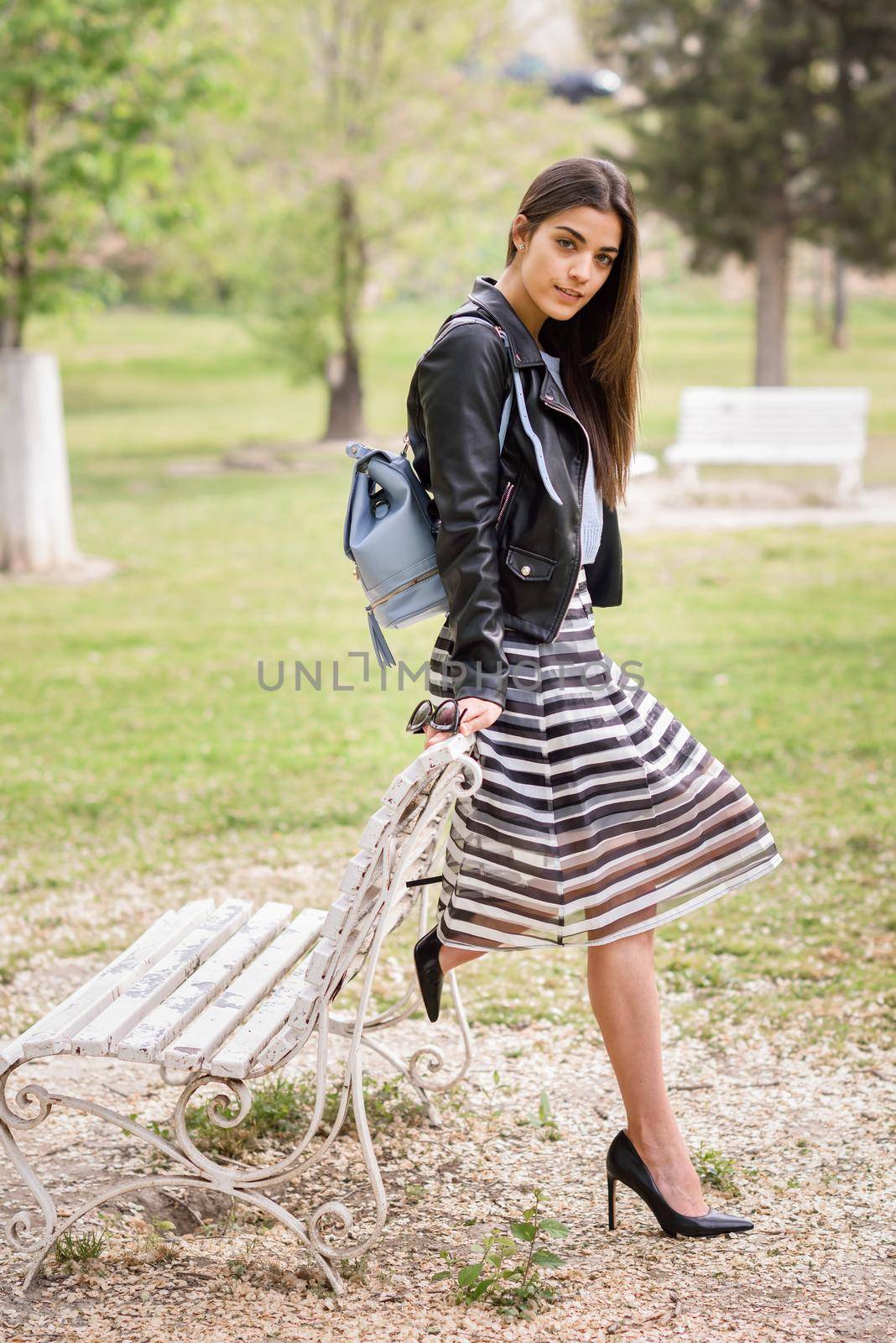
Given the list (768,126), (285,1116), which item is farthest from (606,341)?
(768,126)

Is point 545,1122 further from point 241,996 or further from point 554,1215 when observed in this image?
point 241,996

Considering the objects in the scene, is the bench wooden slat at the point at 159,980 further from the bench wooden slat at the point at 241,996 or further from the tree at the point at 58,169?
the tree at the point at 58,169

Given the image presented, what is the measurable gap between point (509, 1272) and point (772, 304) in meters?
18.4

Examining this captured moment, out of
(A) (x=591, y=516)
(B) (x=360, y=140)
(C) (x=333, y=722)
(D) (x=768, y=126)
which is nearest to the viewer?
(A) (x=591, y=516)

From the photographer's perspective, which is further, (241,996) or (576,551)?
(241,996)

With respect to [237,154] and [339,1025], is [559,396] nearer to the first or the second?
[339,1025]

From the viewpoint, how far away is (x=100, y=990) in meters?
2.86

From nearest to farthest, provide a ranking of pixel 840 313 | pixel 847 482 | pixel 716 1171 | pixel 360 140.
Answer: pixel 716 1171
pixel 847 482
pixel 360 140
pixel 840 313

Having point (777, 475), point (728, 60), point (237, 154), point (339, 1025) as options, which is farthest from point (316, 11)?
point (339, 1025)

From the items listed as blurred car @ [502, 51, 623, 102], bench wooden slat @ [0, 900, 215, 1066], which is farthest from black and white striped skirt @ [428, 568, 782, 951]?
blurred car @ [502, 51, 623, 102]

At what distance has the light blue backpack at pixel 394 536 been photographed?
273 cm

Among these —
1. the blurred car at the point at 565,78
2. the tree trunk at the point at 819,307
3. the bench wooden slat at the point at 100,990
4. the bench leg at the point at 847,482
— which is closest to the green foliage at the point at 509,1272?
the bench wooden slat at the point at 100,990

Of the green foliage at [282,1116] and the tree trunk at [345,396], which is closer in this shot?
the green foliage at [282,1116]

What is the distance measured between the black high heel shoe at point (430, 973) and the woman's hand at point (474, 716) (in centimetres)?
51
